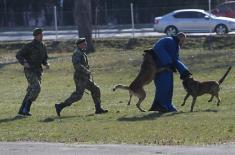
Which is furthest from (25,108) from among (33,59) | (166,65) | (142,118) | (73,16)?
(73,16)

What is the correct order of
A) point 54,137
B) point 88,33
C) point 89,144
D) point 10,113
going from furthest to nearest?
point 88,33 → point 10,113 → point 54,137 → point 89,144

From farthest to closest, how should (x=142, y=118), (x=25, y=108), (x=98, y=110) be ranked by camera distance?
1. (x=25, y=108)
2. (x=98, y=110)
3. (x=142, y=118)

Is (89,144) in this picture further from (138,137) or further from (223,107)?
(223,107)

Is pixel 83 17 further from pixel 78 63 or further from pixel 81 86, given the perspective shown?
pixel 78 63

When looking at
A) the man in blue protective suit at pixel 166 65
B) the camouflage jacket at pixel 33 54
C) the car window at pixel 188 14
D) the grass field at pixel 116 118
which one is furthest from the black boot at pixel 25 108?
the car window at pixel 188 14

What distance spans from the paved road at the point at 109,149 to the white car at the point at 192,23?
101 ft

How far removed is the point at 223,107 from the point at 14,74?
1642cm

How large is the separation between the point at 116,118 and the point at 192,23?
27870 mm

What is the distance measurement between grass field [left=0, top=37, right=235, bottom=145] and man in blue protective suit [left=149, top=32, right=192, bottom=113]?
0.35 m

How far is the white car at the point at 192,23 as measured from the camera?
43.6 meters

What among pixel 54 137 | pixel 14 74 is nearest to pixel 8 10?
pixel 14 74

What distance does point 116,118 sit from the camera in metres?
17.1

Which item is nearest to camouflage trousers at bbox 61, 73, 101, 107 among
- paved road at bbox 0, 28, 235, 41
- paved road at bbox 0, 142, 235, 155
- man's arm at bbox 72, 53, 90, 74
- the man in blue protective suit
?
man's arm at bbox 72, 53, 90, 74

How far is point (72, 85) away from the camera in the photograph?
28.4m
